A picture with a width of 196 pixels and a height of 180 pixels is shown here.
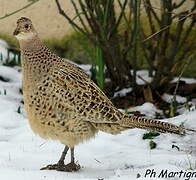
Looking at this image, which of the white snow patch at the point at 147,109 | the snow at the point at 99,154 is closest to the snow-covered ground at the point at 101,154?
the snow at the point at 99,154

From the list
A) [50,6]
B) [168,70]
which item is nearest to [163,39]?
[168,70]

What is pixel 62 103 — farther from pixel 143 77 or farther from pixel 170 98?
pixel 143 77

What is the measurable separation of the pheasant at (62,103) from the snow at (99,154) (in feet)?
0.75

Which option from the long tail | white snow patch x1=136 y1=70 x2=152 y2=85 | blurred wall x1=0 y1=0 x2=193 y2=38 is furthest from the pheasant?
blurred wall x1=0 y1=0 x2=193 y2=38

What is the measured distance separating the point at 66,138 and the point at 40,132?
180 mm

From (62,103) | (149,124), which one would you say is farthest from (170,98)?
(62,103)

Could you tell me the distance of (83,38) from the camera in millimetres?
7277

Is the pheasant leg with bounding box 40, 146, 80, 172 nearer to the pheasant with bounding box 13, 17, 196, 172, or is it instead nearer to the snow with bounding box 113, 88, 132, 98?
the pheasant with bounding box 13, 17, 196, 172

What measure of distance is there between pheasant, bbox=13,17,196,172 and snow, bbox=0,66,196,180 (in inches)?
9.0

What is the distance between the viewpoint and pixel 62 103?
4.22 m

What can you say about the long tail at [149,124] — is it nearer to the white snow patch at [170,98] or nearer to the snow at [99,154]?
the snow at [99,154]

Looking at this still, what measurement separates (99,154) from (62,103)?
2.75 feet

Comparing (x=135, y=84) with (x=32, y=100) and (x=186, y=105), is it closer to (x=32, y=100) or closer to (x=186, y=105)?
(x=186, y=105)

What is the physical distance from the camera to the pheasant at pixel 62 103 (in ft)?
13.9
